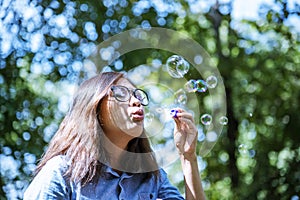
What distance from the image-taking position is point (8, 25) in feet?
18.0

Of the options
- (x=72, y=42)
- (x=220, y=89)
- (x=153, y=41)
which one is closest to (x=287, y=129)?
(x=220, y=89)

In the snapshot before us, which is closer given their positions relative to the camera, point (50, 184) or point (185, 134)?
point (50, 184)

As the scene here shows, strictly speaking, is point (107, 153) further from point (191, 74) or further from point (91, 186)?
point (191, 74)

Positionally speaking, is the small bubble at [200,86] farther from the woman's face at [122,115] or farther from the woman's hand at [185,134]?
the woman's face at [122,115]

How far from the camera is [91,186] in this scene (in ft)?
6.20

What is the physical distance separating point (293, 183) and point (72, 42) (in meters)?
2.38

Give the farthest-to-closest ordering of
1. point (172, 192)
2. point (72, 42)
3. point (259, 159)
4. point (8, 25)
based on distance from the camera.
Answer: point (259, 159), point (72, 42), point (8, 25), point (172, 192)

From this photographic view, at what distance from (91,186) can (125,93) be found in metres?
0.29

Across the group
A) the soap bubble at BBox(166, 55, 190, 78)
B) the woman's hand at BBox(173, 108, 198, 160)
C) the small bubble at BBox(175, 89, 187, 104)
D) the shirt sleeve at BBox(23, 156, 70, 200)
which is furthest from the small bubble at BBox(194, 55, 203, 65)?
the shirt sleeve at BBox(23, 156, 70, 200)

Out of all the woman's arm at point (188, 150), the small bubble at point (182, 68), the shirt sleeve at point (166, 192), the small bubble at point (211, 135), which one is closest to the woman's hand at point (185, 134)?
the woman's arm at point (188, 150)

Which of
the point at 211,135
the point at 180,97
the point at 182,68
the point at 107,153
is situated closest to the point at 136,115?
the point at 107,153

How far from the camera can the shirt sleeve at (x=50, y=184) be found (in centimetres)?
182

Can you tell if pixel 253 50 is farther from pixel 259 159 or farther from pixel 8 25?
pixel 8 25

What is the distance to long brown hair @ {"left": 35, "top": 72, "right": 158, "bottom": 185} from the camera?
6.30 feet
